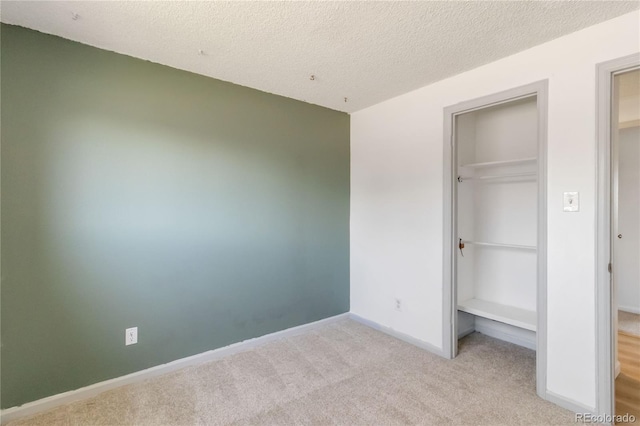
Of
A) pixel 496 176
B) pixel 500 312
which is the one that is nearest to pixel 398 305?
pixel 500 312

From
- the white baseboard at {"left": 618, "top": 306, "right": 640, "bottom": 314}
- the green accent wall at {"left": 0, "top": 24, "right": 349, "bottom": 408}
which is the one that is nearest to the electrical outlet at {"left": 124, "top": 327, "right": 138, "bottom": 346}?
the green accent wall at {"left": 0, "top": 24, "right": 349, "bottom": 408}

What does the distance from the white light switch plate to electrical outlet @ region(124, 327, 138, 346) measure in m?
3.10

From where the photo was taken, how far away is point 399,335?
9.73ft

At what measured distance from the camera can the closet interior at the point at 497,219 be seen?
2760 mm

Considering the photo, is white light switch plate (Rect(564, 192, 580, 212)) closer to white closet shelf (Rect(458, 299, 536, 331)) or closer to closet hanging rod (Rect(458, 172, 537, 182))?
closet hanging rod (Rect(458, 172, 537, 182))

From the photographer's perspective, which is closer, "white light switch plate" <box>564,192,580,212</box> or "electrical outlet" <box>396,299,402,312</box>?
"white light switch plate" <box>564,192,580,212</box>

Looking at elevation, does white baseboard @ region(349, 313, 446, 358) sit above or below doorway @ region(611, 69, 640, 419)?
below

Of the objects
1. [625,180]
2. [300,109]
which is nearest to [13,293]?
[300,109]

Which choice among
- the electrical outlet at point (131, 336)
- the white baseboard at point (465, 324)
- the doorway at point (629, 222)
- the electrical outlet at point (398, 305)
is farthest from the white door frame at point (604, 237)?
the electrical outlet at point (131, 336)

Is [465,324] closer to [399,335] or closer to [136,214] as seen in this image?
[399,335]

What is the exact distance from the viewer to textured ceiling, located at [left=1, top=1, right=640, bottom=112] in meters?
1.66

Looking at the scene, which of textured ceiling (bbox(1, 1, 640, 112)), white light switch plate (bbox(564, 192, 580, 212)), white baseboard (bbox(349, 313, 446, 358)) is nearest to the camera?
textured ceiling (bbox(1, 1, 640, 112))

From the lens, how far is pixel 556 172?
1.97 metres

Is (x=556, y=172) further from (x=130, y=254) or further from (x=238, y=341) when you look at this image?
(x=130, y=254)
